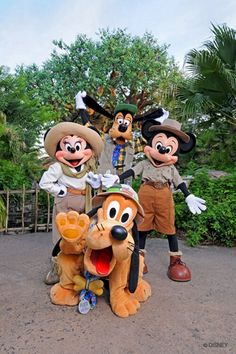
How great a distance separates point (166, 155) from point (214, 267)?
4.74 ft

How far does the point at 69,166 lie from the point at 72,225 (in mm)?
732

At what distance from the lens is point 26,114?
6.46 m

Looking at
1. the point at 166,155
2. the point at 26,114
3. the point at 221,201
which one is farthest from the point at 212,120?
the point at 166,155

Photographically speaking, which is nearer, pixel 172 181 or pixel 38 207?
pixel 172 181

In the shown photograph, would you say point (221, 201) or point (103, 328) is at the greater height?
point (221, 201)

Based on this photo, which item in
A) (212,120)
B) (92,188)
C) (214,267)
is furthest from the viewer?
(212,120)

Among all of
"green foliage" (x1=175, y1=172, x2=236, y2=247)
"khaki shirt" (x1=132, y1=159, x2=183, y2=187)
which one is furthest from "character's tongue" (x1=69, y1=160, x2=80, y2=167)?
"green foliage" (x1=175, y1=172, x2=236, y2=247)

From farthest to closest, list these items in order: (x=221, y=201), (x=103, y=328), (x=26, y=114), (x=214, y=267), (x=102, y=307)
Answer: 1. (x=26, y=114)
2. (x=221, y=201)
3. (x=214, y=267)
4. (x=102, y=307)
5. (x=103, y=328)

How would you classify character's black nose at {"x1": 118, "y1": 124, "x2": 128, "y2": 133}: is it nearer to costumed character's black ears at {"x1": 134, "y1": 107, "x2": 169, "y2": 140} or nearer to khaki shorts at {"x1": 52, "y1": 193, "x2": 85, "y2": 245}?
costumed character's black ears at {"x1": 134, "y1": 107, "x2": 169, "y2": 140}

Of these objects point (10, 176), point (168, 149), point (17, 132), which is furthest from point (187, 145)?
point (17, 132)

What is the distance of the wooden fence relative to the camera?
5.03 meters

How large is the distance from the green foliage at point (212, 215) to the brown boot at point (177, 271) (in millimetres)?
1358

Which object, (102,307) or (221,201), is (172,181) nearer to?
(102,307)

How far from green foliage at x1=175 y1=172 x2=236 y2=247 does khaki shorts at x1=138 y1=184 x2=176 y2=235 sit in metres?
1.46
